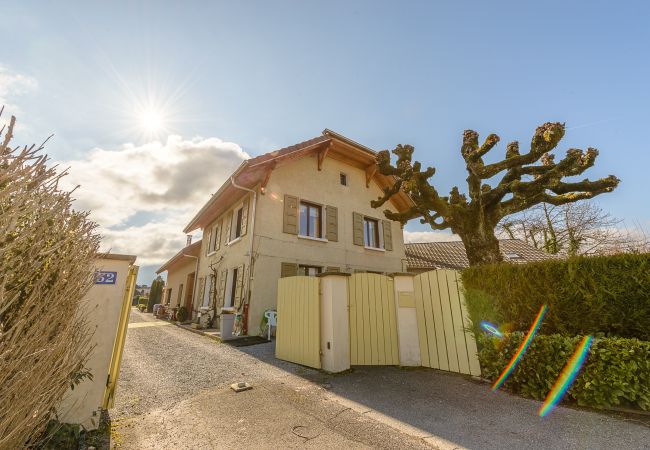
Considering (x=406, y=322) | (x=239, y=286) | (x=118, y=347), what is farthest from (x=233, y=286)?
(x=118, y=347)

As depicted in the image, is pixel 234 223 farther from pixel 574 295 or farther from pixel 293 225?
pixel 574 295

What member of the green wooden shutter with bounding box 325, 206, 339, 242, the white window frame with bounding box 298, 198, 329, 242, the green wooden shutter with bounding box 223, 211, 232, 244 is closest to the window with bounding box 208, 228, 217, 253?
the green wooden shutter with bounding box 223, 211, 232, 244

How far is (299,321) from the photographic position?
21.3 feet

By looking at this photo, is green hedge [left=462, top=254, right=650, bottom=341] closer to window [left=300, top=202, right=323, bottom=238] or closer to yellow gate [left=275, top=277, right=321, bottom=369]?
yellow gate [left=275, top=277, right=321, bottom=369]

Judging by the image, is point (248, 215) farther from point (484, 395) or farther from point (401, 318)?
point (484, 395)

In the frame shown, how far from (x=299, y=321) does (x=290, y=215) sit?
5756mm

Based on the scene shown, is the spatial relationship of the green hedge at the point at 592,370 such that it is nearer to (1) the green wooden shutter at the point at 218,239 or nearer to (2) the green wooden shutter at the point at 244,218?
(2) the green wooden shutter at the point at 244,218

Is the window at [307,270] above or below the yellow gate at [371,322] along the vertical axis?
above

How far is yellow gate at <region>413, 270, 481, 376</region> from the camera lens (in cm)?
532

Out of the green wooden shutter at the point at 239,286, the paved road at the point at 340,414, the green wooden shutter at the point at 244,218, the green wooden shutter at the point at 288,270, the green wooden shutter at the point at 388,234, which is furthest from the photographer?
the green wooden shutter at the point at 388,234

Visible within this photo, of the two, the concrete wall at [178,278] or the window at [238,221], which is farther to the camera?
the concrete wall at [178,278]

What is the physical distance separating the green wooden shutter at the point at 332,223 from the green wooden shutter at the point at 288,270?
2.08 meters

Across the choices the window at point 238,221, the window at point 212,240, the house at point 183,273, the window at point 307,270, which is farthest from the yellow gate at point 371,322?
the house at point 183,273

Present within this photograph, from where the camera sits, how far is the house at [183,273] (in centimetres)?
1802
